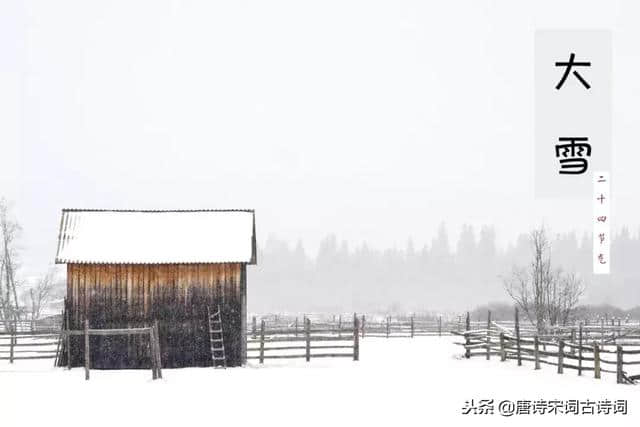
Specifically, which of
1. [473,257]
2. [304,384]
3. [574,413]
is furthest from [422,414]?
[473,257]

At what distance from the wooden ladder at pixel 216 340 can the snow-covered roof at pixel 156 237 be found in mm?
1951

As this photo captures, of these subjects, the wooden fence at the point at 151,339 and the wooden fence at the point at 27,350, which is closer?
the wooden fence at the point at 151,339

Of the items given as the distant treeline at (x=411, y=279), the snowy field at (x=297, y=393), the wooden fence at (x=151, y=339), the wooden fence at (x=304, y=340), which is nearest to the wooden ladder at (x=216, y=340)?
the snowy field at (x=297, y=393)

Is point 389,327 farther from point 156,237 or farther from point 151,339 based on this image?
point 151,339

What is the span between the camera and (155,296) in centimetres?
2641

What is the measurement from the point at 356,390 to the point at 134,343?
30.8ft

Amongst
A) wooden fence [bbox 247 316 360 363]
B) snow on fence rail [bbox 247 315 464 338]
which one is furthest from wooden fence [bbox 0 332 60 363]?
snow on fence rail [bbox 247 315 464 338]

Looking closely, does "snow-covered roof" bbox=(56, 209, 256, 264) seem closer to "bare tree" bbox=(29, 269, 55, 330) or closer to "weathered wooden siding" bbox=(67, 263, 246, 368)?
"weathered wooden siding" bbox=(67, 263, 246, 368)

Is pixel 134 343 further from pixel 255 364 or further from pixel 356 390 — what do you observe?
pixel 356 390

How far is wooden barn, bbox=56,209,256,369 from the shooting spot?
26.3 meters

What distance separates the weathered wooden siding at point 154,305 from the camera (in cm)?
2627

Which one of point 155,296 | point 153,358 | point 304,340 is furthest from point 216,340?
point 304,340

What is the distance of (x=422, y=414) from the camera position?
54.9 ft

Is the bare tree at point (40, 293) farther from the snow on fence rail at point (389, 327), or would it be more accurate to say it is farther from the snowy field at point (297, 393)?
the snowy field at point (297, 393)
